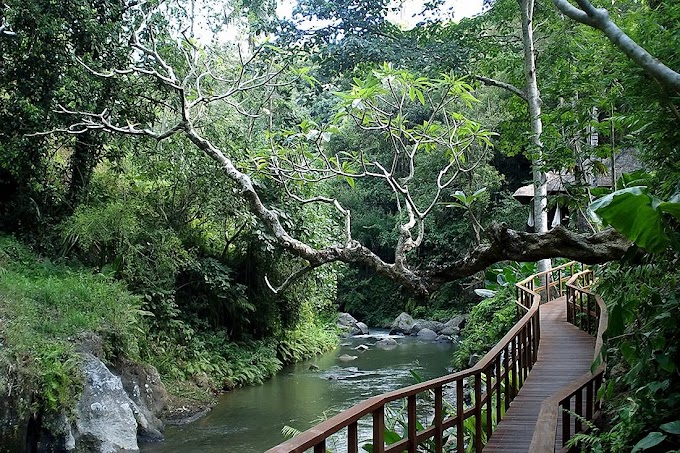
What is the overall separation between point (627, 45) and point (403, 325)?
68.9 feet

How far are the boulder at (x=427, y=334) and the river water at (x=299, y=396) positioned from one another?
6.18ft

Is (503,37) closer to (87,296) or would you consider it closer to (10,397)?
(87,296)

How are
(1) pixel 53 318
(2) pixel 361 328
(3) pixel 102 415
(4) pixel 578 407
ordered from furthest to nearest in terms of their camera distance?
(2) pixel 361 328, (1) pixel 53 318, (3) pixel 102 415, (4) pixel 578 407

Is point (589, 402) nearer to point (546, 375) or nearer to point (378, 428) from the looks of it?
point (378, 428)

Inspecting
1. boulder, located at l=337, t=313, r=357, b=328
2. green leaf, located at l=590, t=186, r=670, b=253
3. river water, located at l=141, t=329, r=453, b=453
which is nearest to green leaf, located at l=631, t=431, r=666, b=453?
green leaf, located at l=590, t=186, r=670, b=253

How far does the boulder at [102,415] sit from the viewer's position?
892cm

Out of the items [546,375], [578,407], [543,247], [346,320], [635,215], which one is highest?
[635,215]

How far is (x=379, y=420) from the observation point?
338 cm

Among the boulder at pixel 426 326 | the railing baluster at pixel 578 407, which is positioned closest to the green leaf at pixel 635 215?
the railing baluster at pixel 578 407

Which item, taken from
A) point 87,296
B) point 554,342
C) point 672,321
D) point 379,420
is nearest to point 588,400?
point 672,321

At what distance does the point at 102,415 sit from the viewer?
362 inches

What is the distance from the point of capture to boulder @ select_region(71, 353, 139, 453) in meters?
8.92

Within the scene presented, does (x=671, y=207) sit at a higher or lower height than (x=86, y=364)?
higher

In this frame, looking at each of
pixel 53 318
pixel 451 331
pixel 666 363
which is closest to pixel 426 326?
pixel 451 331
